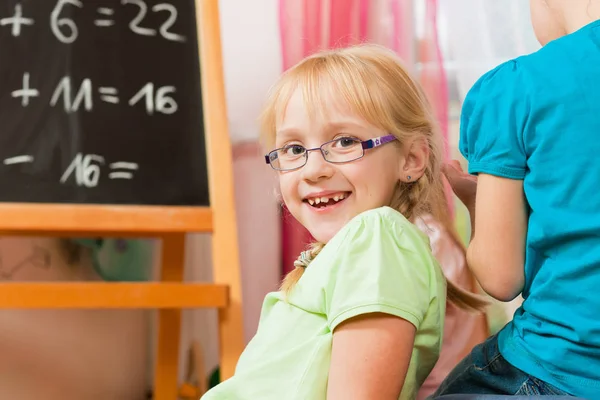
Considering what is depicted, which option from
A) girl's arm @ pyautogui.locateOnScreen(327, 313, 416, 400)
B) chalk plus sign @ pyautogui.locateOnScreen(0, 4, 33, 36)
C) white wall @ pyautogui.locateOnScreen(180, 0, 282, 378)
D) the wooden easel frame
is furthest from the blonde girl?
white wall @ pyautogui.locateOnScreen(180, 0, 282, 378)

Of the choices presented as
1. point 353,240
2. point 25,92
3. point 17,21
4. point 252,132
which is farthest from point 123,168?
point 353,240

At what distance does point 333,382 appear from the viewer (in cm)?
80

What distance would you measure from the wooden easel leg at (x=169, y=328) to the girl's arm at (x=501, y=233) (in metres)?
0.94

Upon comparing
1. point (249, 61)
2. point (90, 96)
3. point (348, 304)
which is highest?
point (249, 61)

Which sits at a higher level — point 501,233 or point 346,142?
point 346,142

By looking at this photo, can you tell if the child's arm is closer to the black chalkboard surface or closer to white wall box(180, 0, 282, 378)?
the black chalkboard surface

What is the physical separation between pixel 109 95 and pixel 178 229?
1.11 feet

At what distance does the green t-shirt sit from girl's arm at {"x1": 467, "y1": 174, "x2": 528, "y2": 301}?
0.24 feet

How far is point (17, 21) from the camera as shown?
1.51 meters

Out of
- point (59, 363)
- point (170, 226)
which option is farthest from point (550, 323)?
point (59, 363)

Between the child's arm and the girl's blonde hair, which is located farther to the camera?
the girl's blonde hair

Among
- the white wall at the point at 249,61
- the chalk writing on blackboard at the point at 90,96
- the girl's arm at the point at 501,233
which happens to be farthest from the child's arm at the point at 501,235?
the white wall at the point at 249,61

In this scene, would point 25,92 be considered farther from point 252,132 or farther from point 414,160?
point 414,160

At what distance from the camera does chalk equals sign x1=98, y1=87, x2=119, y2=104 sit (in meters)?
1.52
